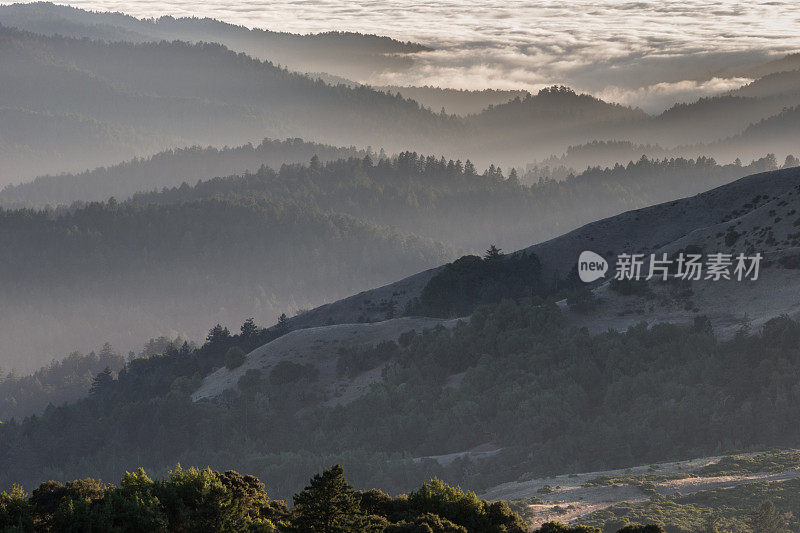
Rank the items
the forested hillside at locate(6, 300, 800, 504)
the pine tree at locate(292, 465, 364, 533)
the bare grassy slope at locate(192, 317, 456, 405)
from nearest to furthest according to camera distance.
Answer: the pine tree at locate(292, 465, 364, 533) < the forested hillside at locate(6, 300, 800, 504) < the bare grassy slope at locate(192, 317, 456, 405)

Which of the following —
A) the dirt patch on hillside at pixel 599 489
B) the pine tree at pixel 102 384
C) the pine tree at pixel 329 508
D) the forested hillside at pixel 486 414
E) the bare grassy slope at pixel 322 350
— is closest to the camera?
the pine tree at pixel 329 508

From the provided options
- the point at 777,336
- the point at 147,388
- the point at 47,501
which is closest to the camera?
the point at 47,501

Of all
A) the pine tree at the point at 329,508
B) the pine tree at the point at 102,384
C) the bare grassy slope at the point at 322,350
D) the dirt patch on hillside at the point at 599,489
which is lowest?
the pine tree at the point at 102,384

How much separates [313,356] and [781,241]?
59352 mm

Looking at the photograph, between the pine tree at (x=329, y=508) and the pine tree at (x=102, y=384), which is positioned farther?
the pine tree at (x=102, y=384)

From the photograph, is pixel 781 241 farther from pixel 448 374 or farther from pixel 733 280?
pixel 448 374

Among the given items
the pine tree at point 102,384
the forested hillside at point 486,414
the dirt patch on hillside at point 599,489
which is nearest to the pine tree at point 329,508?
the dirt patch on hillside at point 599,489

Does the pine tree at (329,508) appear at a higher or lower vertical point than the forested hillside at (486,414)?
A: higher

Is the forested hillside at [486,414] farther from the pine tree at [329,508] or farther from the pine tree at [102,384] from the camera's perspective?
the pine tree at [329,508]

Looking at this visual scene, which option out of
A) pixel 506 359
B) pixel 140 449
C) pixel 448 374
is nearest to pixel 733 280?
pixel 506 359

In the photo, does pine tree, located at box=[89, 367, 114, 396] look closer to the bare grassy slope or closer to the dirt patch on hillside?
the bare grassy slope

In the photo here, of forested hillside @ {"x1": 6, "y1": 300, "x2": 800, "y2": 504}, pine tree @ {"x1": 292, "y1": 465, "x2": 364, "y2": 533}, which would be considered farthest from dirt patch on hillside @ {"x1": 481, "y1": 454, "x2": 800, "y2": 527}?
pine tree @ {"x1": 292, "y1": 465, "x2": 364, "y2": 533}

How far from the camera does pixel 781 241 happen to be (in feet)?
364

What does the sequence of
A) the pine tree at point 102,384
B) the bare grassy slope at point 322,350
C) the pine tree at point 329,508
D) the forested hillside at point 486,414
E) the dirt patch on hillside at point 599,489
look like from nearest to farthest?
the pine tree at point 329,508 < the dirt patch on hillside at point 599,489 < the forested hillside at point 486,414 < the bare grassy slope at point 322,350 < the pine tree at point 102,384
